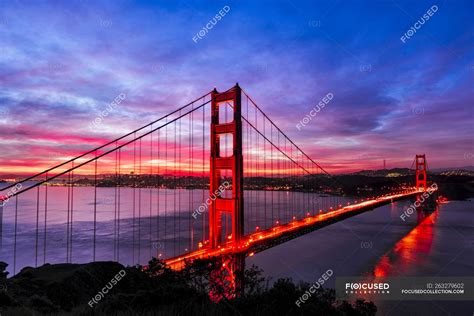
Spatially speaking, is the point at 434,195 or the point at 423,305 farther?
the point at 434,195

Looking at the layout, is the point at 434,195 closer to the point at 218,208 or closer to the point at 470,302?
the point at 470,302

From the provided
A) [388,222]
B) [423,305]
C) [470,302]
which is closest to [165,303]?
[423,305]

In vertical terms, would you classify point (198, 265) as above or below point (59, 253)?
above

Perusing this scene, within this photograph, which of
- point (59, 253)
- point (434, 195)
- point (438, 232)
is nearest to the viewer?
point (59, 253)

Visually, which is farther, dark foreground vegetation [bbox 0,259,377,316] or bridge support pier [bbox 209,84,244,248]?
bridge support pier [bbox 209,84,244,248]

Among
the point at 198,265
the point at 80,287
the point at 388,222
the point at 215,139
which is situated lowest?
the point at 388,222

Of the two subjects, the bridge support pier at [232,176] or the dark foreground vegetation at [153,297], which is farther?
the bridge support pier at [232,176]

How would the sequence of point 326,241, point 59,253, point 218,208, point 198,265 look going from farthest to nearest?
point 326,241
point 59,253
point 218,208
point 198,265

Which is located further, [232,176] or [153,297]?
[232,176]
